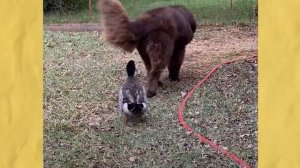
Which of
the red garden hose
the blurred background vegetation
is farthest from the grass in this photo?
the blurred background vegetation

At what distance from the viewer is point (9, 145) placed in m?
0.58

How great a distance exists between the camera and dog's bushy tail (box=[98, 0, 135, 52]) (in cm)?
543

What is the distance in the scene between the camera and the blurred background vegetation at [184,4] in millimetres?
11795

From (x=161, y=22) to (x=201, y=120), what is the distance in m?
1.41

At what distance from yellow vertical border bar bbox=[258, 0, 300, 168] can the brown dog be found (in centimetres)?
486

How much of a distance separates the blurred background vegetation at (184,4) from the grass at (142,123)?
4204mm

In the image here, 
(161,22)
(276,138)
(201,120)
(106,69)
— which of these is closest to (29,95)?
(276,138)

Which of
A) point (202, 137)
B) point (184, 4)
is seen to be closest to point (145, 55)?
Answer: point (202, 137)

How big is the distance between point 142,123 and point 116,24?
111cm

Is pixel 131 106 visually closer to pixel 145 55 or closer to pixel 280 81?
pixel 145 55

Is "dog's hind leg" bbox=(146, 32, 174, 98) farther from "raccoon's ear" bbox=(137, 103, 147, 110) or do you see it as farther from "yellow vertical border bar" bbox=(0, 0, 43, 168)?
"yellow vertical border bar" bbox=(0, 0, 43, 168)

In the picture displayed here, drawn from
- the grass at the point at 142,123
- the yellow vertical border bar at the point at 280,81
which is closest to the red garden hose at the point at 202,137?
the grass at the point at 142,123

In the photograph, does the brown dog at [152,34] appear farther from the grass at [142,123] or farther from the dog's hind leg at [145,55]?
the grass at [142,123]

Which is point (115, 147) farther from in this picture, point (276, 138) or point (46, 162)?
point (276, 138)
